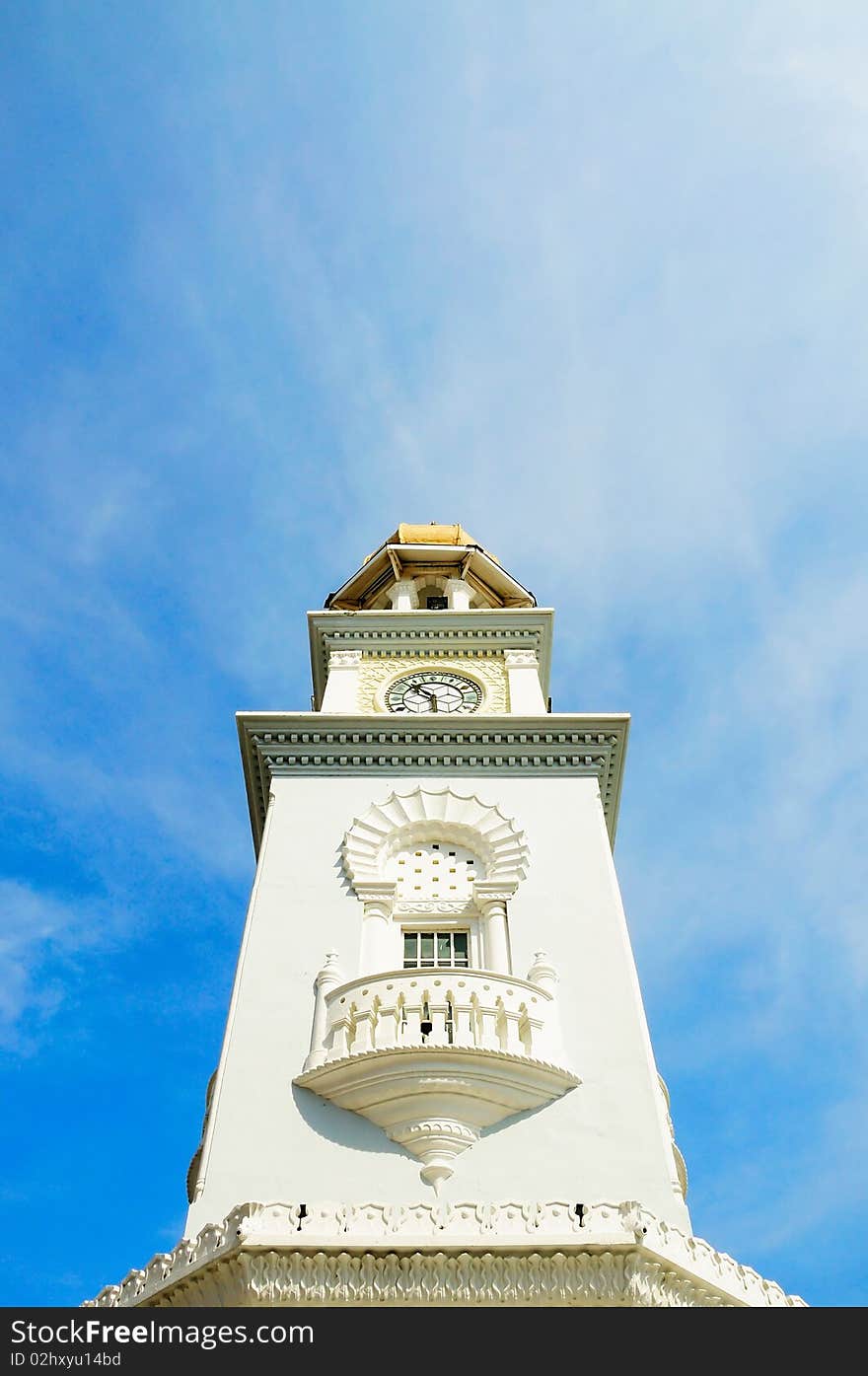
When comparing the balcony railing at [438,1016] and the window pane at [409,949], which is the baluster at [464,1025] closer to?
the balcony railing at [438,1016]

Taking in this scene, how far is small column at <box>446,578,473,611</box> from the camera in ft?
92.9

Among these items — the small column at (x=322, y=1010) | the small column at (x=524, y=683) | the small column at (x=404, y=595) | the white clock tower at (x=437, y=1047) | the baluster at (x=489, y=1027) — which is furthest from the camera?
the small column at (x=404, y=595)

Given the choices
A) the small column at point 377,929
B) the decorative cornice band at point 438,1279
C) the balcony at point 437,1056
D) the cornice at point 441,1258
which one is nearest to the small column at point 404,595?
the small column at point 377,929

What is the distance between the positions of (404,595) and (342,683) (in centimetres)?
525

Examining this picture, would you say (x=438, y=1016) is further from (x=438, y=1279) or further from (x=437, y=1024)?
(x=438, y=1279)

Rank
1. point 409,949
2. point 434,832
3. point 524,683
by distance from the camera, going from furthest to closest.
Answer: point 524,683
point 434,832
point 409,949

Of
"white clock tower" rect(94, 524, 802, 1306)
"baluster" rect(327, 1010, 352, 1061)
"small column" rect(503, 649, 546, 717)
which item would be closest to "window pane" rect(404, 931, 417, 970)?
"white clock tower" rect(94, 524, 802, 1306)

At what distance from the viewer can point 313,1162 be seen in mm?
13805

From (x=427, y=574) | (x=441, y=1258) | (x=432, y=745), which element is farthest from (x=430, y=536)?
(x=441, y=1258)

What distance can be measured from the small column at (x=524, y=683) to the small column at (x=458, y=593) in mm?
3723

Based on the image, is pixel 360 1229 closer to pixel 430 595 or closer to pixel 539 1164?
pixel 539 1164

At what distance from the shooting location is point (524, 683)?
2389cm

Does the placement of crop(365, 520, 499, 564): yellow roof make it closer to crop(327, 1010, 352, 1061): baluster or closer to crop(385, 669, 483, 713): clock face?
crop(385, 669, 483, 713): clock face

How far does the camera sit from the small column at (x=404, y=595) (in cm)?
2823
